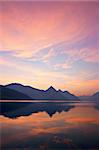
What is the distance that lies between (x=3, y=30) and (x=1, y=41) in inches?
4.6

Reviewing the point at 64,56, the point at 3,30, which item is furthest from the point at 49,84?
the point at 3,30

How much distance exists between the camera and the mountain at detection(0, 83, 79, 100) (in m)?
2.62

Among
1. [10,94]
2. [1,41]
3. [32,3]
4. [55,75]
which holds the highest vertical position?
[32,3]

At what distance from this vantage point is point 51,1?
104 inches

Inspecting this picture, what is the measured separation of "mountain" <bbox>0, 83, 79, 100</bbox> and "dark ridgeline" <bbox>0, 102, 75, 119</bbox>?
73 millimetres

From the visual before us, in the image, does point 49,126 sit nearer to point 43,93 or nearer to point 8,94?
point 43,93

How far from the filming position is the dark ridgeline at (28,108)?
261 cm

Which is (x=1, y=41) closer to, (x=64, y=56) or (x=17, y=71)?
(x=17, y=71)

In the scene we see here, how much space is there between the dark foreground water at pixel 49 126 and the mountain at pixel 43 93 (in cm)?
7

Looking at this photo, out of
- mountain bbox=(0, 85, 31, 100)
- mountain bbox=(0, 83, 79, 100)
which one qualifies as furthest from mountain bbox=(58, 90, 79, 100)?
mountain bbox=(0, 85, 31, 100)

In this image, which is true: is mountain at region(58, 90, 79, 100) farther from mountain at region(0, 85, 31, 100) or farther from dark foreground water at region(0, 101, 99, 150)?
mountain at region(0, 85, 31, 100)

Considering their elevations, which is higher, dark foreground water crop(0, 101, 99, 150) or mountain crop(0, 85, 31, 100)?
mountain crop(0, 85, 31, 100)

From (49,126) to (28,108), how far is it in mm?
282

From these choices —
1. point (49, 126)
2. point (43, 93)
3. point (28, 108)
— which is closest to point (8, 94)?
point (28, 108)
